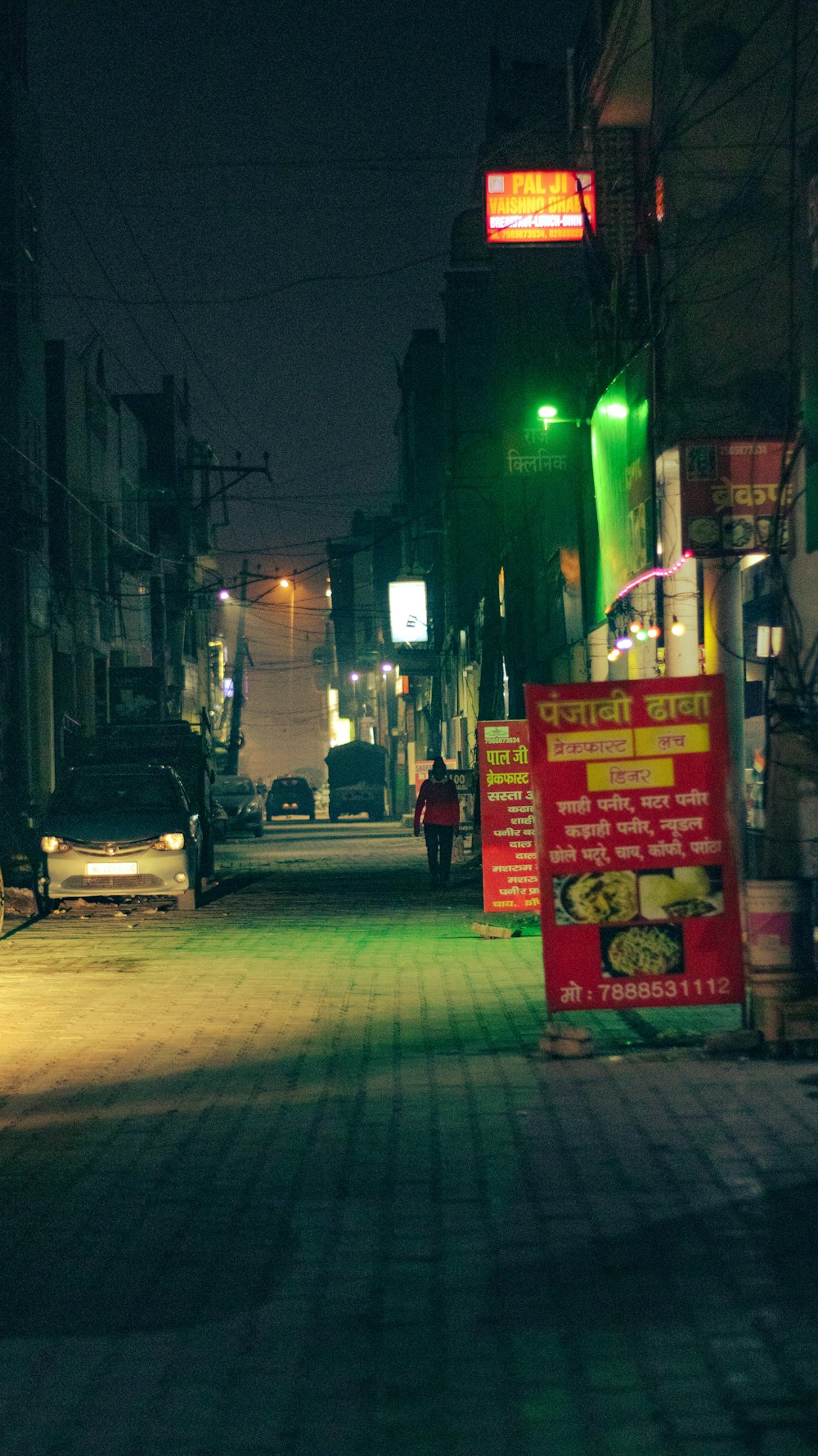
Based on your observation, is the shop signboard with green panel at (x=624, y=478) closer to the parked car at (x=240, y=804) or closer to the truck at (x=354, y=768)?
the parked car at (x=240, y=804)

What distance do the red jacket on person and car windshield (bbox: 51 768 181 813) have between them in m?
3.43

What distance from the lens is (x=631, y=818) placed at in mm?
8625

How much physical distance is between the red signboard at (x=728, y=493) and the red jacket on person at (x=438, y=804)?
9.13 meters

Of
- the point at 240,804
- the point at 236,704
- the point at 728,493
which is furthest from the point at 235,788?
the point at 728,493

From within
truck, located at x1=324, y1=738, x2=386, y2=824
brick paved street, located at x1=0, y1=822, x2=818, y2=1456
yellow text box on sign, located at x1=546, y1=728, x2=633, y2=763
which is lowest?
brick paved street, located at x1=0, y1=822, x2=818, y2=1456

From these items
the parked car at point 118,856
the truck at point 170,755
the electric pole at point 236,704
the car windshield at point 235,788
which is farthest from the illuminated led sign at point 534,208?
the electric pole at point 236,704

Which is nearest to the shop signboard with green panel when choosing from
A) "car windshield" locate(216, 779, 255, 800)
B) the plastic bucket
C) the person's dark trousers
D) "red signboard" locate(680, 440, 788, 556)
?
"red signboard" locate(680, 440, 788, 556)

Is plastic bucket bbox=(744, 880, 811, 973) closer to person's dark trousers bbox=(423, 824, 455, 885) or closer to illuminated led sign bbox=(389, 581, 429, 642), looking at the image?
person's dark trousers bbox=(423, 824, 455, 885)

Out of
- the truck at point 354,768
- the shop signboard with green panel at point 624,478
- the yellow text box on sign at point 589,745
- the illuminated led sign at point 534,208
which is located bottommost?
the yellow text box on sign at point 589,745

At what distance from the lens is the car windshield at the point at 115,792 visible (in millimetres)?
20125

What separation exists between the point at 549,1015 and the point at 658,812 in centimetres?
163

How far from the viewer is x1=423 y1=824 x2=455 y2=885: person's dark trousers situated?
70.0 ft

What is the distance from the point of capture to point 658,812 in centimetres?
862

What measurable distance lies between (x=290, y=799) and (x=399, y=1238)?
64438 mm
